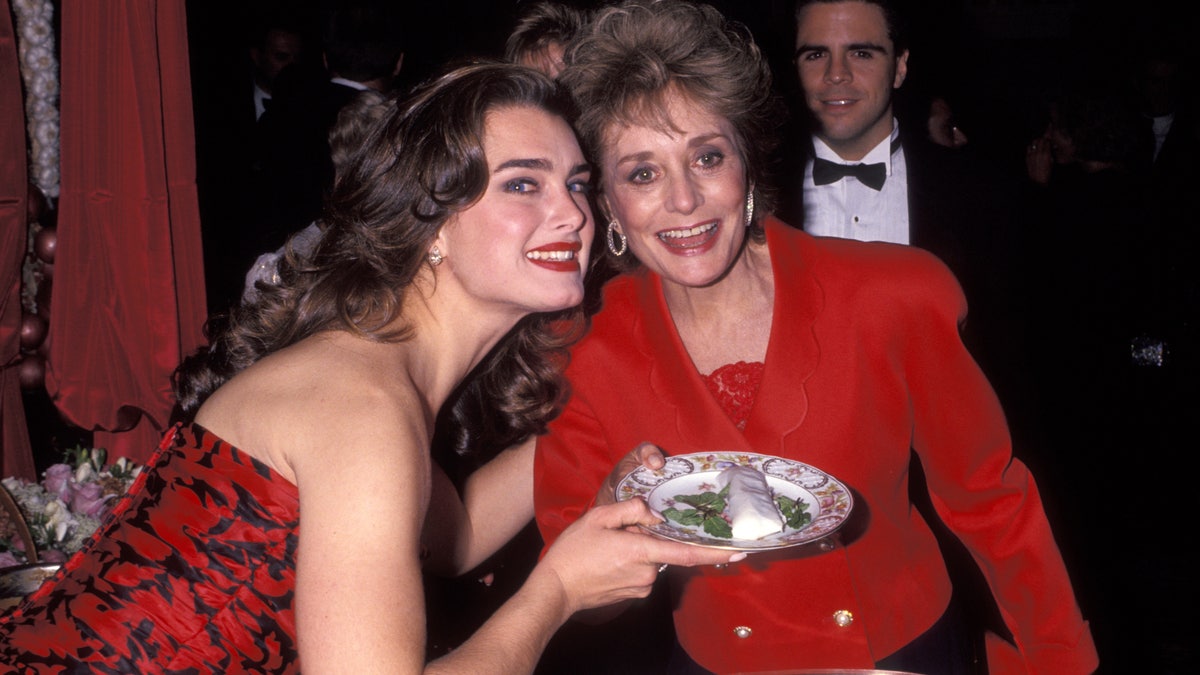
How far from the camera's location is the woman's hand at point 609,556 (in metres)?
1.72

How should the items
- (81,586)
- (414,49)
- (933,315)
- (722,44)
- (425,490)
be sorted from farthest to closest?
(414,49) < (722,44) < (933,315) < (81,586) < (425,490)

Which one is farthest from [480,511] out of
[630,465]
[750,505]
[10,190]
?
[10,190]

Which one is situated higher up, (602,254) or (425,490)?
(602,254)

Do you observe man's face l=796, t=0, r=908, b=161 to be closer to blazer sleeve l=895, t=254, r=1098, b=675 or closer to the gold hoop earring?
the gold hoop earring

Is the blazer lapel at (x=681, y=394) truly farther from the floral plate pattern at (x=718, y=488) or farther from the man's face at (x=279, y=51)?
the man's face at (x=279, y=51)

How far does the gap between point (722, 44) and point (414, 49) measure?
6863 millimetres

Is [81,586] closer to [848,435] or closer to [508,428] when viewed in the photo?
[508,428]

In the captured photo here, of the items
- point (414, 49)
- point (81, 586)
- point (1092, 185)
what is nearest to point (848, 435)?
point (81, 586)

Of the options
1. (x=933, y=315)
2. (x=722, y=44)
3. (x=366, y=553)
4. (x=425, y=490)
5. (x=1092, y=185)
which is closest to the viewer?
(x=366, y=553)

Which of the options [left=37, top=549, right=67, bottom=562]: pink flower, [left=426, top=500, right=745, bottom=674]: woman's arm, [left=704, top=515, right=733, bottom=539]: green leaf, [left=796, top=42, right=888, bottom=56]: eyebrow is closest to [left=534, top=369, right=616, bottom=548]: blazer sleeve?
[left=426, top=500, right=745, bottom=674]: woman's arm

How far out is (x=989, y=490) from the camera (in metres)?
1.99

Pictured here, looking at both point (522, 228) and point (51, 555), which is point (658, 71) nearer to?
point (522, 228)

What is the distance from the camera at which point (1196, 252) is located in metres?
5.30

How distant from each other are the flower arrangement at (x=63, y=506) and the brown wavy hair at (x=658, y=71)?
1.48m
